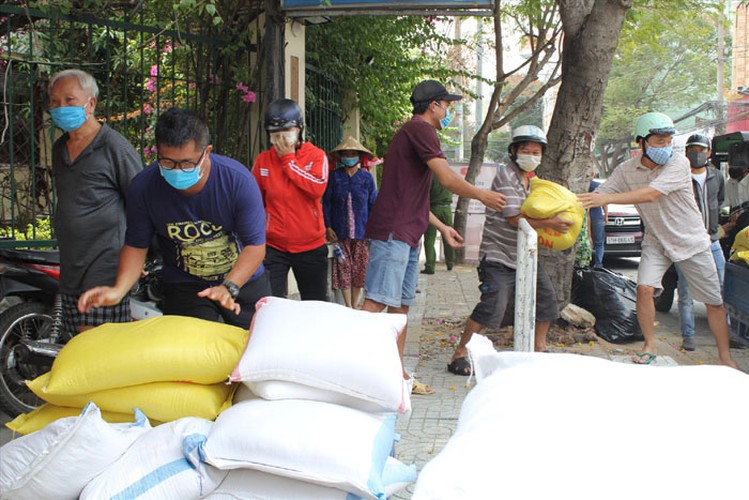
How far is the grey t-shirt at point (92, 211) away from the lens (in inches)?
166

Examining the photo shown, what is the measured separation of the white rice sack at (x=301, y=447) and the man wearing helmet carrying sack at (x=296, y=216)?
304 cm

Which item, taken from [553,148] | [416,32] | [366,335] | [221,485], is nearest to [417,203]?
[553,148]

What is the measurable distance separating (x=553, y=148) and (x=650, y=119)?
0.93m

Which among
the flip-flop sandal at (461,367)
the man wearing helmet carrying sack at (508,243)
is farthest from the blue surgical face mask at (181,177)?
the flip-flop sandal at (461,367)

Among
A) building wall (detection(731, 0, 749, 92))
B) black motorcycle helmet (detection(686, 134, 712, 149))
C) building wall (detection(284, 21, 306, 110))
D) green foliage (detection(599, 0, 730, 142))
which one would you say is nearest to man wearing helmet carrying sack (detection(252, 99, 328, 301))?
building wall (detection(284, 21, 306, 110))

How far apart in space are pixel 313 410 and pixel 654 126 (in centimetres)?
463

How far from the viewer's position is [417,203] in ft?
17.7

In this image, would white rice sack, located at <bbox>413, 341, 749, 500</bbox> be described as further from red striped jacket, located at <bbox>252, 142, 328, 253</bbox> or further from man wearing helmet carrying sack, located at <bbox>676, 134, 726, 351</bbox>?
man wearing helmet carrying sack, located at <bbox>676, 134, 726, 351</bbox>

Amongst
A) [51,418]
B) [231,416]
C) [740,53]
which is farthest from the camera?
[740,53]

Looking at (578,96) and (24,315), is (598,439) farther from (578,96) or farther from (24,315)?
(578,96)

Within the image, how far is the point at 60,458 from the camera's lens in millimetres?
2490

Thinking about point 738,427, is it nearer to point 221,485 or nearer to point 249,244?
point 221,485

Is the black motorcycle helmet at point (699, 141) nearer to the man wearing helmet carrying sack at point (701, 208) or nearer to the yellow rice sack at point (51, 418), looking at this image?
the man wearing helmet carrying sack at point (701, 208)

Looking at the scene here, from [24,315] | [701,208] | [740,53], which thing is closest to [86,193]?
[24,315]
